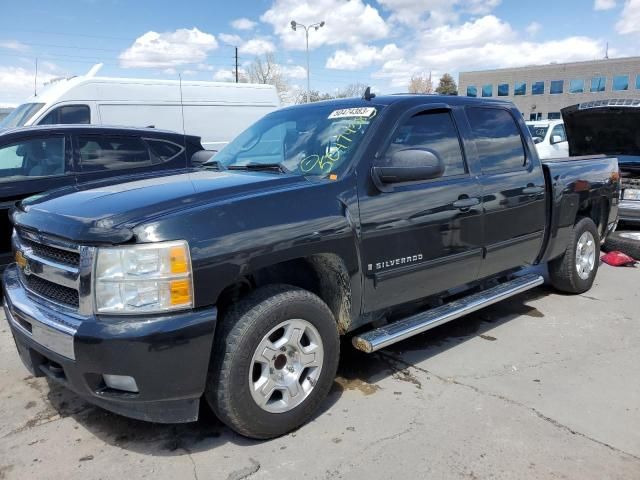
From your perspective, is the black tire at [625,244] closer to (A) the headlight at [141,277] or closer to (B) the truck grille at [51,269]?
(A) the headlight at [141,277]

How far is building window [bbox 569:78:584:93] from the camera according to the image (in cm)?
5772

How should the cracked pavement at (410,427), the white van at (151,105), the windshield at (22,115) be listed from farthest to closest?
the white van at (151,105) < the windshield at (22,115) < the cracked pavement at (410,427)

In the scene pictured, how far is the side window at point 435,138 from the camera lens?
3635 millimetres

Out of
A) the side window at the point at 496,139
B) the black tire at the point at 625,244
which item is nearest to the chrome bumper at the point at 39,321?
the side window at the point at 496,139

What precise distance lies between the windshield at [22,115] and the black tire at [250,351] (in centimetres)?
762

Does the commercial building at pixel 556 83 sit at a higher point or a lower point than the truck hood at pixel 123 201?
higher

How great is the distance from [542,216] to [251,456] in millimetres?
3274

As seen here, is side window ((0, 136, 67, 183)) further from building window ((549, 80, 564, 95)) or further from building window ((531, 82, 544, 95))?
building window ((531, 82, 544, 95))

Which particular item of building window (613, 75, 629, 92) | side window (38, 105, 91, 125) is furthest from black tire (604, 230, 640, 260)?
building window (613, 75, 629, 92)

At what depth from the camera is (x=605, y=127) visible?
7.79 meters

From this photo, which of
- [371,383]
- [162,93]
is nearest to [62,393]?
[371,383]

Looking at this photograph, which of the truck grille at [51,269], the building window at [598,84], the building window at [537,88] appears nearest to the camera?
the truck grille at [51,269]

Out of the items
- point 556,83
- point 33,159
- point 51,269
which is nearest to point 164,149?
point 33,159

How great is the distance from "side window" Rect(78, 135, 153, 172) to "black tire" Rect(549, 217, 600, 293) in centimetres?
474
